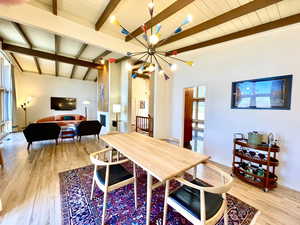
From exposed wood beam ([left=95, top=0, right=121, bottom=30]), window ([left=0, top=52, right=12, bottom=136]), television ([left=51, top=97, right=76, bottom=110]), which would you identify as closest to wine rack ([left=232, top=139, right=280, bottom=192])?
exposed wood beam ([left=95, top=0, right=121, bottom=30])

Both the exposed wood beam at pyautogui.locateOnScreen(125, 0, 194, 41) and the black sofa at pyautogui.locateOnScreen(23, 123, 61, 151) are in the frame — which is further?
the black sofa at pyautogui.locateOnScreen(23, 123, 61, 151)

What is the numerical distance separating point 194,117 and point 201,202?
16.7 ft

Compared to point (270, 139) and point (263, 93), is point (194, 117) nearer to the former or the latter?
point (263, 93)

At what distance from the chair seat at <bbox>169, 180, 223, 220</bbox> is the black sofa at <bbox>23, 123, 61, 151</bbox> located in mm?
4320

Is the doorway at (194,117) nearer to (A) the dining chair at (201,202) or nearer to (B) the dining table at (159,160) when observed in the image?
(B) the dining table at (159,160)

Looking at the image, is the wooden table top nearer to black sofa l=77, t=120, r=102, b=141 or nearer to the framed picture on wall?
the framed picture on wall

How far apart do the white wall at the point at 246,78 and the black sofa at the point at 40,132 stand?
435 cm

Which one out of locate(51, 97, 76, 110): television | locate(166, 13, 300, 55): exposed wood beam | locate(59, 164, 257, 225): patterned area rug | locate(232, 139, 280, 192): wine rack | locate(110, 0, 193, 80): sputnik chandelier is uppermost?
locate(166, 13, 300, 55): exposed wood beam

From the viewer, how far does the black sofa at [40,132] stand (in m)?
3.75

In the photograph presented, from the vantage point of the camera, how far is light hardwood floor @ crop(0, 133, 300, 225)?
159 cm

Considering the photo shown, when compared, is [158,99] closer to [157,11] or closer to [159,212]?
[157,11]

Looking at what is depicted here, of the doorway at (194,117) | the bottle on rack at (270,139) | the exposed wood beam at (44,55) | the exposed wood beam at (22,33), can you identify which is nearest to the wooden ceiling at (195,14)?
the bottle on rack at (270,139)

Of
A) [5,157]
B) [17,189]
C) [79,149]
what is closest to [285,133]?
[17,189]

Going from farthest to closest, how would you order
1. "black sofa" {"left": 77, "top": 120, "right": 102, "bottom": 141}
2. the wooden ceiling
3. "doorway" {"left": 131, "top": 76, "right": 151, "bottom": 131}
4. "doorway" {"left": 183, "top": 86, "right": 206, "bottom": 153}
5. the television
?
"doorway" {"left": 131, "top": 76, "right": 151, "bottom": 131} < the television < "doorway" {"left": 183, "top": 86, "right": 206, "bottom": 153} < "black sofa" {"left": 77, "top": 120, "right": 102, "bottom": 141} < the wooden ceiling
